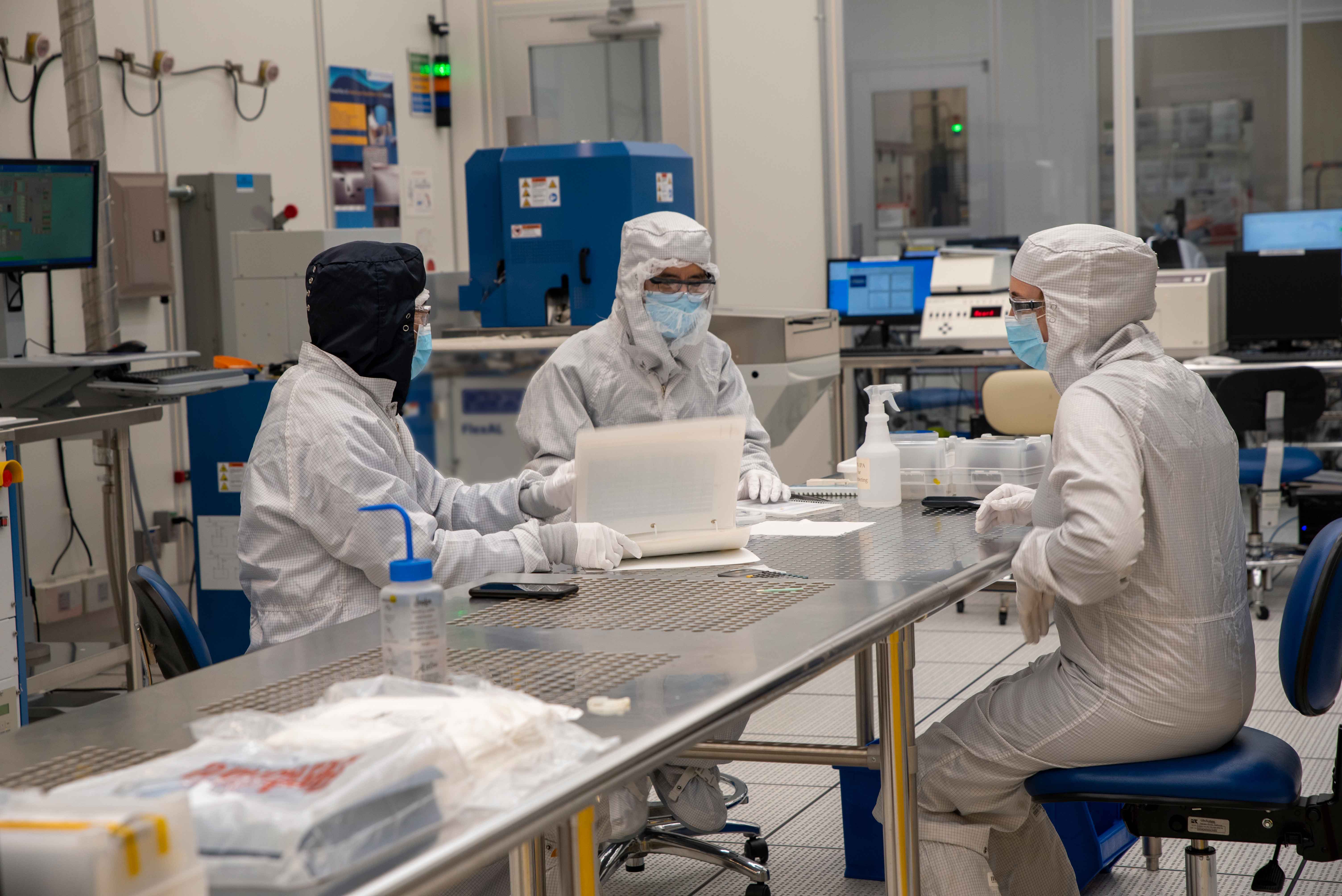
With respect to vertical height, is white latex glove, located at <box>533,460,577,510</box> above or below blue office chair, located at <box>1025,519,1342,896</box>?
above

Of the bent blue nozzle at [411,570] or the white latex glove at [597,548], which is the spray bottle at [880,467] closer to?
the white latex glove at [597,548]

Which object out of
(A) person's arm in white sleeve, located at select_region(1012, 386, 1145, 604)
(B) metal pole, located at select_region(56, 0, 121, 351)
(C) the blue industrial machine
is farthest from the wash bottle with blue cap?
(C) the blue industrial machine

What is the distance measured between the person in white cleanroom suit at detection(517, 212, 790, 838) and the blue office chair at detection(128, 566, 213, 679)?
3.30 ft

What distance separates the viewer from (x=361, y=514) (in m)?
1.95

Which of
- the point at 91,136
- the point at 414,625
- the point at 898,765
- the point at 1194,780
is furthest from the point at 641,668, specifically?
the point at 91,136

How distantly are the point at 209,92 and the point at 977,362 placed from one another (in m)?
3.22

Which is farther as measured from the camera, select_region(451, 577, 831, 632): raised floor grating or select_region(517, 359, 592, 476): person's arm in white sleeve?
select_region(517, 359, 592, 476): person's arm in white sleeve

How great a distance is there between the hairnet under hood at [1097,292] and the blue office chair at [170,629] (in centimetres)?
134

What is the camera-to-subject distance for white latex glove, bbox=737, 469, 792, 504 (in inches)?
106

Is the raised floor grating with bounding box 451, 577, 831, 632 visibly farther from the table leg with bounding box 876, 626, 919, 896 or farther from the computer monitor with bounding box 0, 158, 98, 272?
the computer monitor with bounding box 0, 158, 98, 272

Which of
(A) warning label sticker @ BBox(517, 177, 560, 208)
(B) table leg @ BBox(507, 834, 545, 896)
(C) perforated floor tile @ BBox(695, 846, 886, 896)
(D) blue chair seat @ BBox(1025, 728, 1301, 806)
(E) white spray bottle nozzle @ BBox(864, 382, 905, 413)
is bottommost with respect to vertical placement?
(C) perforated floor tile @ BBox(695, 846, 886, 896)

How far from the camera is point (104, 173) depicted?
155 inches

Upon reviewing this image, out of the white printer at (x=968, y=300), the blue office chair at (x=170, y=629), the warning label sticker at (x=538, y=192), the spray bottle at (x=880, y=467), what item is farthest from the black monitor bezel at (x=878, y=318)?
the blue office chair at (x=170, y=629)

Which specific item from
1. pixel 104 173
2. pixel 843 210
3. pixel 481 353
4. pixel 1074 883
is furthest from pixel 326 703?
pixel 843 210
